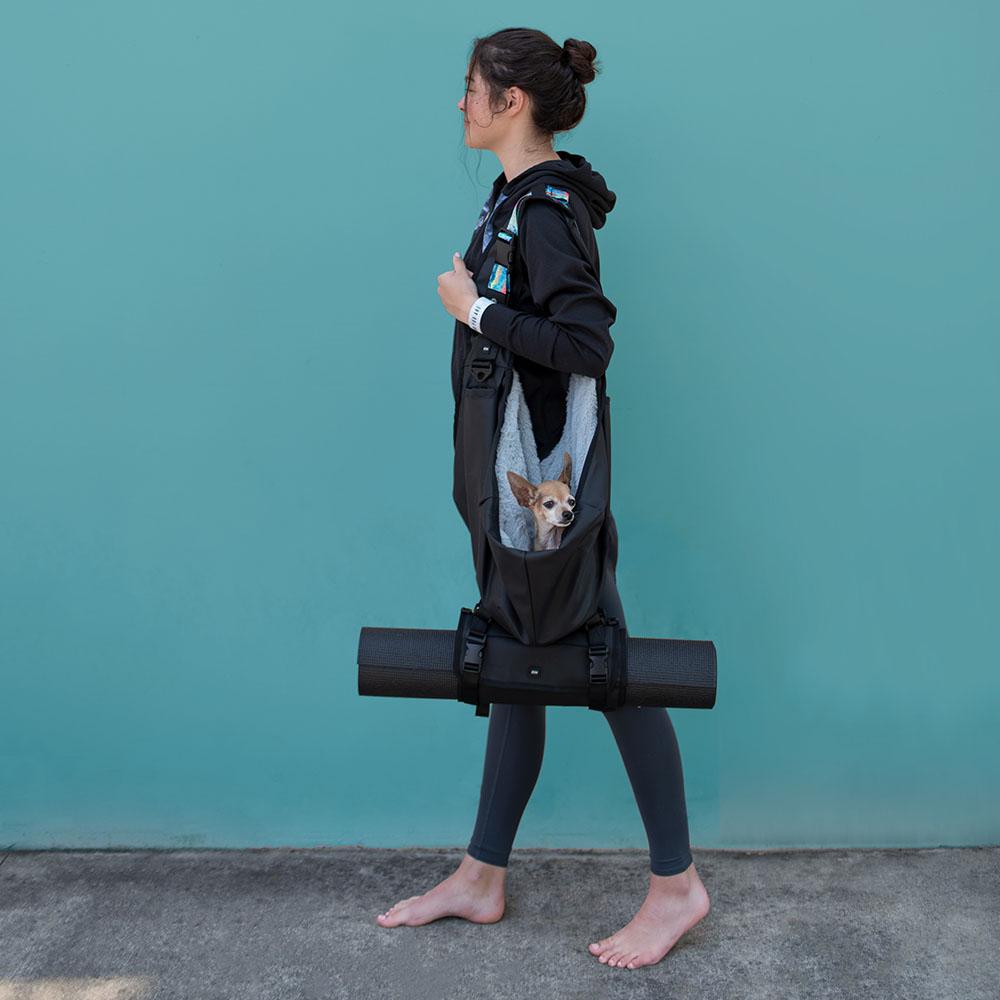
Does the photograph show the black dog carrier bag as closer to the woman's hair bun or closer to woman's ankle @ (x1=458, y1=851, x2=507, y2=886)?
the woman's hair bun

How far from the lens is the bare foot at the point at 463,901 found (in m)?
2.25

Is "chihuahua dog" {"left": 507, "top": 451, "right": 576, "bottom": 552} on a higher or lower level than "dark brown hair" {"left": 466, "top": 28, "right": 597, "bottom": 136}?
lower

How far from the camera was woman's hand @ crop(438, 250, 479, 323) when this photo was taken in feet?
6.37

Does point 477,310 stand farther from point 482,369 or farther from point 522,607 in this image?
point 522,607

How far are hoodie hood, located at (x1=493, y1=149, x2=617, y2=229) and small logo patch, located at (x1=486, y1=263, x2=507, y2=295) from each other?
0.13 meters

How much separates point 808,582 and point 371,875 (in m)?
1.12

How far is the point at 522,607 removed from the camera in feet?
6.08

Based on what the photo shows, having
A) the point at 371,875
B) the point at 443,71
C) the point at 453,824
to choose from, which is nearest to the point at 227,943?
the point at 371,875

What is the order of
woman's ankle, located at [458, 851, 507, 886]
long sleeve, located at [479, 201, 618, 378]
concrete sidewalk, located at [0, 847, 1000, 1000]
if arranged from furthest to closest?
woman's ankle, located at [458, 851, 507, 886] < concrete sidewalk, located at [0, 847, 1000, 1000] < long sleeve, located at [479, 201, 618, 378]

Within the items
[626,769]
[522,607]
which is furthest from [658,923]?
[522,607]

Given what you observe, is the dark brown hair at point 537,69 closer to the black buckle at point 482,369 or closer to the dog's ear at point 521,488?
the black buckle at point 482,369

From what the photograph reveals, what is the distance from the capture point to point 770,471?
2477 mm

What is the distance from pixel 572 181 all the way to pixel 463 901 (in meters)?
1.36

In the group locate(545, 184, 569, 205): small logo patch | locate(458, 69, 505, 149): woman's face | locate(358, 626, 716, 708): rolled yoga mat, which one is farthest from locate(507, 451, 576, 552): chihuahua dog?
locate(458, 69, 505, 149): woman's face
